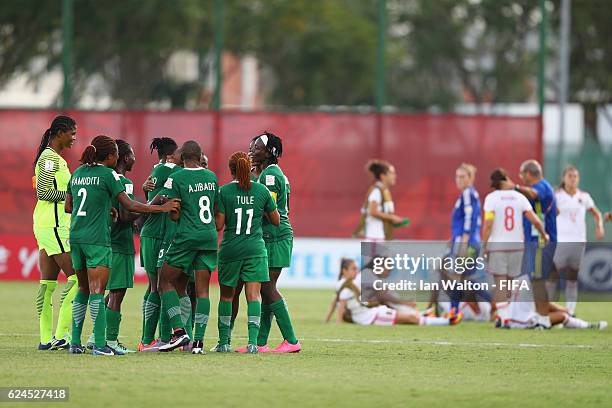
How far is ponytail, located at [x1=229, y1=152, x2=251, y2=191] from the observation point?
44.2 feet

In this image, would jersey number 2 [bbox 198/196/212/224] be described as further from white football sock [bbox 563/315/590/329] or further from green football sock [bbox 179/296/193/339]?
white football sock [bbox 563/315/590/329]

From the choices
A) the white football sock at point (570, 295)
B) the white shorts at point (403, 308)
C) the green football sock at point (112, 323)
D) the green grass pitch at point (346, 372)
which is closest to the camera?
the green grass pitch at point (346, 372)

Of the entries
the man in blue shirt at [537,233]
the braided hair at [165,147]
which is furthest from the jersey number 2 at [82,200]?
the man in blue shirt at [537,233]

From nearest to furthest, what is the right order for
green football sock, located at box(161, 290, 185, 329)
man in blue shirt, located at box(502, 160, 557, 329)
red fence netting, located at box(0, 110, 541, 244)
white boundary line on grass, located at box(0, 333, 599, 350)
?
green football sock, located at box(161, 290, 185, 329)
white boundary line on grass, located at box(0, 333, 599, 350)
man in blue shirt, located at box(502, 160, 557, 329)
red fence netting, located at box(0, 110, 541, 244)

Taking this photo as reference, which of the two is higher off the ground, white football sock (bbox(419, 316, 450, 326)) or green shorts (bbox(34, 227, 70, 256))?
green shorts (bbox(34, 227, 70, 256))

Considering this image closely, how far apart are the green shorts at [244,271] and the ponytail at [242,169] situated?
0.76m

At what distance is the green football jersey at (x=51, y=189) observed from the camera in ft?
45.8

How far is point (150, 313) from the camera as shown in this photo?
1409 centimetres

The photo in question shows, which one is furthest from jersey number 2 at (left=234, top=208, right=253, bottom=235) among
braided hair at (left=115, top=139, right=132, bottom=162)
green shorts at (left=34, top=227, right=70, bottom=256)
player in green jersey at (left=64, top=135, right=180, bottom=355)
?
green shorts at (left=34, top=227, right=70, bottom=256)

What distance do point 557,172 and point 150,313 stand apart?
2030cm

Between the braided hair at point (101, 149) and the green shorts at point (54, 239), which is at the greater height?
the braided hair at point (101, 149)

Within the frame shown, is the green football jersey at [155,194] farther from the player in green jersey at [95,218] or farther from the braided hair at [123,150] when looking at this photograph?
the player in green jersey at [95,218]

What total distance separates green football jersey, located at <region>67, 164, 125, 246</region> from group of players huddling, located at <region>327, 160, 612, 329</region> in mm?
6439

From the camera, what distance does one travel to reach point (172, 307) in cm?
1348
